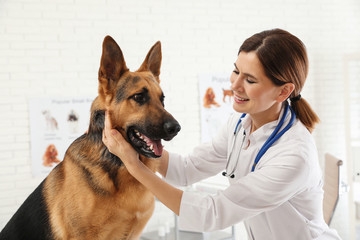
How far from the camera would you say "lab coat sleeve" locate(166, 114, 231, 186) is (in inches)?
70.6

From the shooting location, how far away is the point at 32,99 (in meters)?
3.64

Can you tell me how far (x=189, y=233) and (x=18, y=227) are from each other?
1.26 metres

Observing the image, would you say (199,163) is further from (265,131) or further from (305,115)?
A: (305,115)

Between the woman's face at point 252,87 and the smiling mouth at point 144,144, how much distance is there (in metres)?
0.45

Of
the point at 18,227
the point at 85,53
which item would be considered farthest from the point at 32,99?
the point at 18,227

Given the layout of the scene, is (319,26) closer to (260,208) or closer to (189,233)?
(189,233)

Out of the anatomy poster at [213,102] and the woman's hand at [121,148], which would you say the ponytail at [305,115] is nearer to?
the woman's hand at [121,148]

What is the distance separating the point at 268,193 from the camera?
1390 mm

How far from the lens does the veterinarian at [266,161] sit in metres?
1.40

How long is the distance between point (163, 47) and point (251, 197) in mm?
2980

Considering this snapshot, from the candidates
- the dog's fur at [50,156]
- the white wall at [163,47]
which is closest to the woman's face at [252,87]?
the white wall at [163,47]

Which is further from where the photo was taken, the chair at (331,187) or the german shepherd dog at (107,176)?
the chair at (331,187)

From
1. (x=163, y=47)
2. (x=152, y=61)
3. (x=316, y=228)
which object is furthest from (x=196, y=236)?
(x=163, y=47)

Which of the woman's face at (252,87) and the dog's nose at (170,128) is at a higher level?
the woman's face at (252,87)
